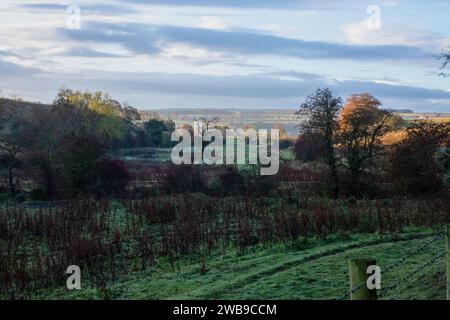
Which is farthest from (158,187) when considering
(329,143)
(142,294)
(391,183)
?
(142,294)

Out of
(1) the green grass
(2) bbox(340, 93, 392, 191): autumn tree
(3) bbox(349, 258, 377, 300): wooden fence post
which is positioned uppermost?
(2) bbox(340, 93, 392, 191): autumn tree

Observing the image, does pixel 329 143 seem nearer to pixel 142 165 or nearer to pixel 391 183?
pixel 391 183

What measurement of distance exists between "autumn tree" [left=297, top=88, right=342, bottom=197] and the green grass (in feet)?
61.1

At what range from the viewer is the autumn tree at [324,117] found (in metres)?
35.9

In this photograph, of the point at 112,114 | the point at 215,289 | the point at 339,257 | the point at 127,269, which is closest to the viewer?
the point at 215,289

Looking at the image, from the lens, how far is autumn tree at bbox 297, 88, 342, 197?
35938 millimetres

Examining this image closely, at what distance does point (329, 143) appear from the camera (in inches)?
1412

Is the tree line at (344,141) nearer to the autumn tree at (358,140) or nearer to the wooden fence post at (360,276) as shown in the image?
the autumn tree at (358,140)

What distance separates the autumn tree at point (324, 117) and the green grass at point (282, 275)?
61.1 ft

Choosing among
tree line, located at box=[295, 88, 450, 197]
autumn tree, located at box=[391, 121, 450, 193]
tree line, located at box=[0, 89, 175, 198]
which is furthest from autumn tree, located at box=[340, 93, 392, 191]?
tree line, located at box=[0, 89, 175, 198]

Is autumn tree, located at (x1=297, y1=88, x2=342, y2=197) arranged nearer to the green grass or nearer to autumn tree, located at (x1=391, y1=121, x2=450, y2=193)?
autumn tree, located at (x1=391, y1=121, x2=450, y2=193)

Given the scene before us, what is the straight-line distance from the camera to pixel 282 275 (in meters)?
13.2

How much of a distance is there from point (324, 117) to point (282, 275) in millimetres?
24115

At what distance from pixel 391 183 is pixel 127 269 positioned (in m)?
20.3
